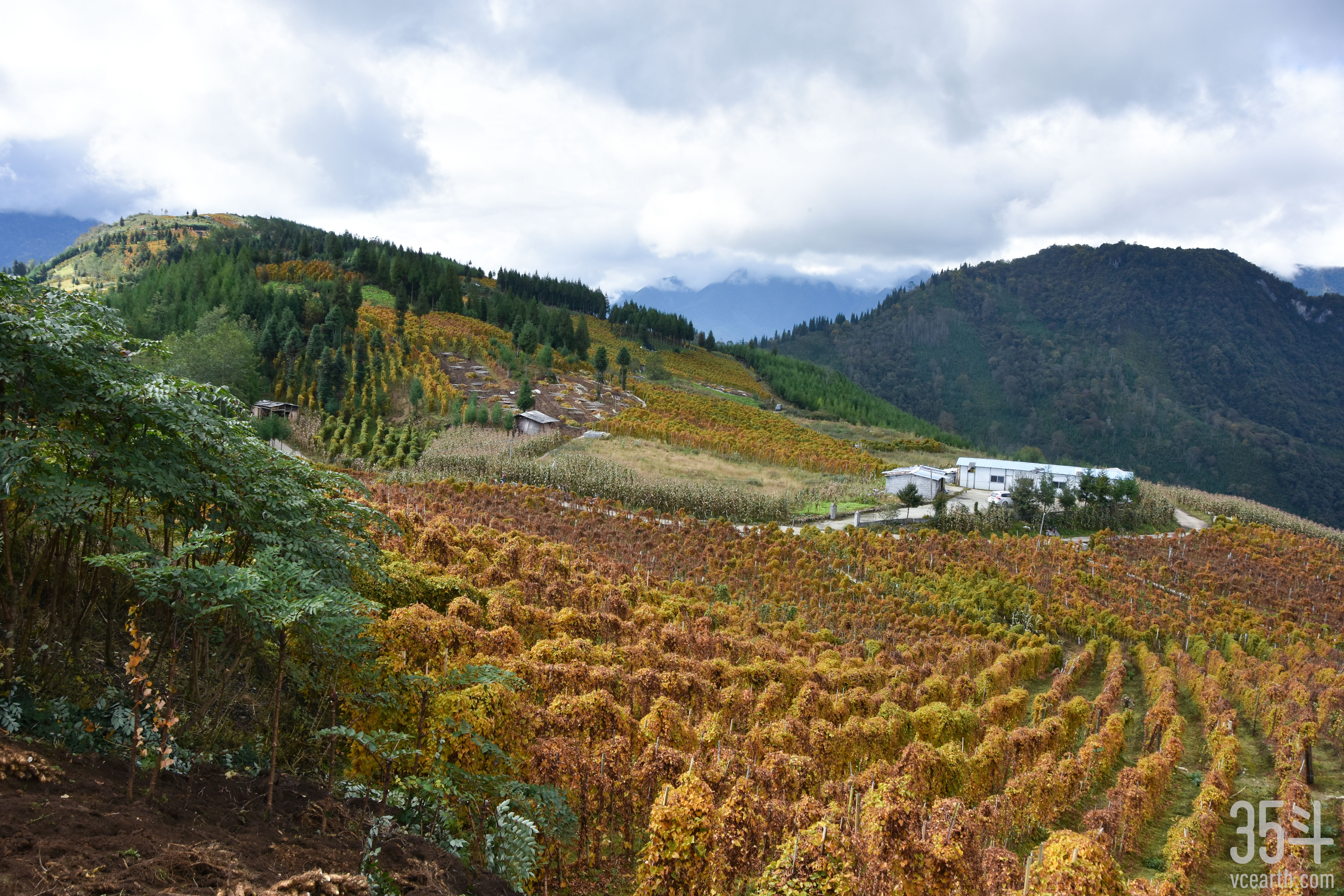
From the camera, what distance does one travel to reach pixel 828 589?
23.6 m

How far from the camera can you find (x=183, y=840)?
4.19 metres

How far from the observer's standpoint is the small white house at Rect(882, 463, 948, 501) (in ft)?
141

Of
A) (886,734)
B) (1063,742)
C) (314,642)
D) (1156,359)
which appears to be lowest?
(1063,742)

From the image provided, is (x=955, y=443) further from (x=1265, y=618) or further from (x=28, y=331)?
(x=28, y=331)

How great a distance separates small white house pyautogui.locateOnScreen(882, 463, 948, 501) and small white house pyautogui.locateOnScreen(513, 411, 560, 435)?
78.4 feet

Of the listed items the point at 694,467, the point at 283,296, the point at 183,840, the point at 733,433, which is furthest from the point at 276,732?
the point at 283,296

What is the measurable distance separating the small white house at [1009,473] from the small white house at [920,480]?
20.8 feet

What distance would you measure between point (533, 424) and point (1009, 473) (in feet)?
116

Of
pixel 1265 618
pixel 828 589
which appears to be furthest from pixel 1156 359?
pixel 828 589

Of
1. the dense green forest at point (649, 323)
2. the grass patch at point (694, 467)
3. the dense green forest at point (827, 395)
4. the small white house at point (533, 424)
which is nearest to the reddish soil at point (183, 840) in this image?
the grass patch at point (694, 467)

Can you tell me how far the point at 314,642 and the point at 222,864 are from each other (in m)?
1.79

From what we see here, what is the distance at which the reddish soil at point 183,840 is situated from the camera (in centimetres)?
353

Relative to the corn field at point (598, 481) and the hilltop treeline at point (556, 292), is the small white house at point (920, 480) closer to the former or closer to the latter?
the corn field at point (598, 481)

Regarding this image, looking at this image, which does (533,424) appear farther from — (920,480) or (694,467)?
(920,480)
